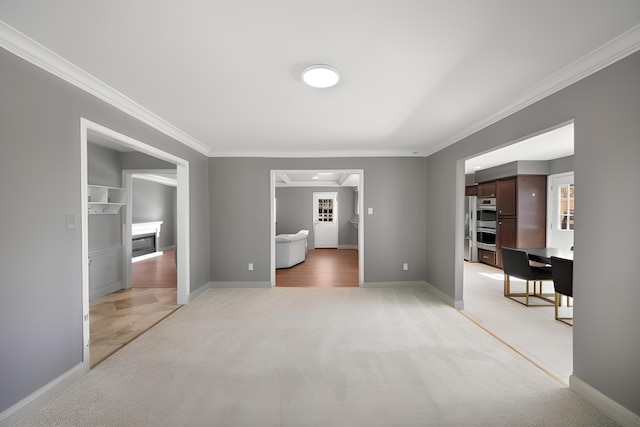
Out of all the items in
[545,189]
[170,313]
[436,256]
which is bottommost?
[170,313]

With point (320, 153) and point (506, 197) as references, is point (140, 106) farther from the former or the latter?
point (506, 197)

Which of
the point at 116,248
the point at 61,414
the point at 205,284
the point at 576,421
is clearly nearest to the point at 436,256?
the point at 576,421

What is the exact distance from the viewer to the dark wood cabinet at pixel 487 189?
6.45 m

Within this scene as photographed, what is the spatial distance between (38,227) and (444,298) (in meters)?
4.51

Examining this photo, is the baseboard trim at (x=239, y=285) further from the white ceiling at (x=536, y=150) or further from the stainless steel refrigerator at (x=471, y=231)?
the stainless steel refrigerator at (x=471, y=231)

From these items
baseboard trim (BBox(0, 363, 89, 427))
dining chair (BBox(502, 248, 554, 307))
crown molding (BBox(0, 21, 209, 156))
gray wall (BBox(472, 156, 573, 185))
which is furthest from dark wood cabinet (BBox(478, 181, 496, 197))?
baseboard trim (BBox(0, 363, 89, 427))

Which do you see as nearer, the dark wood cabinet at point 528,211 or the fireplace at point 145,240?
the dark wood cabinet at point 528,211

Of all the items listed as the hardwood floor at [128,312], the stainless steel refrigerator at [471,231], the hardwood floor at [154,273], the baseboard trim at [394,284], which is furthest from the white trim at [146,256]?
the stainless steel refrigerator at [471,231]

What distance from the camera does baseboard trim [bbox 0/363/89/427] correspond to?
161 centimetres

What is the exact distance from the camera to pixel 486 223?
6664 mm

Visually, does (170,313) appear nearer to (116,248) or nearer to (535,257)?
(116,248)

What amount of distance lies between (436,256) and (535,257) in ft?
4.34

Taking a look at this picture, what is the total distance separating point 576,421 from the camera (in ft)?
5.52

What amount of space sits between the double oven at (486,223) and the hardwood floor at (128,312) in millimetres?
6857
